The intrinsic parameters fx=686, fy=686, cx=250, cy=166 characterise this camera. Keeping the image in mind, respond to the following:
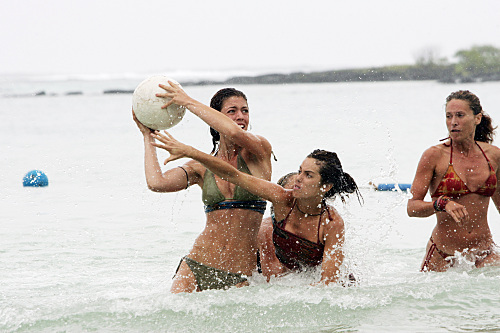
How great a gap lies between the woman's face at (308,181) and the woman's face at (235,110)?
572mm

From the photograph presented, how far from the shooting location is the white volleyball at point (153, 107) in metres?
5.16

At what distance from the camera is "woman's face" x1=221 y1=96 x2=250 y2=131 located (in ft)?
17.6

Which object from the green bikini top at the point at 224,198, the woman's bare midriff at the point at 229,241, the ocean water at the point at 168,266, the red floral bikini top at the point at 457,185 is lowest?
the ocean water at the point at 168,266

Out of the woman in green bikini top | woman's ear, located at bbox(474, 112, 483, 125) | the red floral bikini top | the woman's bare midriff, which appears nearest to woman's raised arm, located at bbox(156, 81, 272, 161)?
the woman in green bikini top

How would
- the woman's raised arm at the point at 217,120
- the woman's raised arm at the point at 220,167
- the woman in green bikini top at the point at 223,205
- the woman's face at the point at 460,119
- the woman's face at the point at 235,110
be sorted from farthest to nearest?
the woman's face at the point at 460,119
the woman's face at the point at 235,110
the woman in green bikini top at the point at 223,205
the woman's raised arm at the point at 217,120
the woman's raised arm at the point at 220,167

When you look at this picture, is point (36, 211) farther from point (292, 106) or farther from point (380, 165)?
point (292, 106)

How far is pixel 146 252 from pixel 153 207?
2957 mm

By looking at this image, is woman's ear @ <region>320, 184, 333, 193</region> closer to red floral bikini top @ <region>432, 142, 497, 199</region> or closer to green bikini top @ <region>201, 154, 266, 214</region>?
green bikini top @ <region>201, 154, 266, 214</region>

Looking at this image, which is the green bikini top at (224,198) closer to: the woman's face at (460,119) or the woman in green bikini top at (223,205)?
the woman in green bikini top at (223,205)

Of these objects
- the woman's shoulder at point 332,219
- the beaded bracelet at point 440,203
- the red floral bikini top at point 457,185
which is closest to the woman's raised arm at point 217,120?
the woman's shoulder at point 332,219

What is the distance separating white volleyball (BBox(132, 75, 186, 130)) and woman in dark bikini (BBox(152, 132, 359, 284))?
11 centimetres

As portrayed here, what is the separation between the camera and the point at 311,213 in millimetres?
5473

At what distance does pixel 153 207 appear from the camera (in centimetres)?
1146

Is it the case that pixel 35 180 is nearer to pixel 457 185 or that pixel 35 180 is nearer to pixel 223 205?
pixel 223 205
